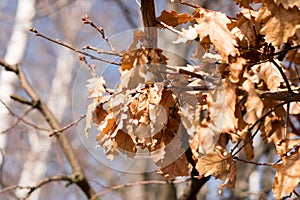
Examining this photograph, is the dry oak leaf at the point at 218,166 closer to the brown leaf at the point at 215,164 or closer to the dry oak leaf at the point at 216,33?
the brown leaf at the point at 215,164

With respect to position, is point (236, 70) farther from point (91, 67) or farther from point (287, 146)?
point (91, 67)

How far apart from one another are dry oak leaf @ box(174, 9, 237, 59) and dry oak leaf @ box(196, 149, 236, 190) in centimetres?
19

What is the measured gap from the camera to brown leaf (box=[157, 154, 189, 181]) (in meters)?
0.91

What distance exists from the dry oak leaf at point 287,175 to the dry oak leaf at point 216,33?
214 millimetres

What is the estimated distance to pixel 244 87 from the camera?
2.39 feet

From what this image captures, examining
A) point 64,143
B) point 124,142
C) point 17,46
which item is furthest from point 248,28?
point 17,46

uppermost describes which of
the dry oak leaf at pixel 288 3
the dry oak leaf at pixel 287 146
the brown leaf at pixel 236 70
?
the dry oak leaf at pixel 288 3

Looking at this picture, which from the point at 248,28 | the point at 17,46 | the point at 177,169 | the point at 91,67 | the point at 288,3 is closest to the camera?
the point at 288,3

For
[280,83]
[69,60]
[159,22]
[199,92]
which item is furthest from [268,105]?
[69,60]

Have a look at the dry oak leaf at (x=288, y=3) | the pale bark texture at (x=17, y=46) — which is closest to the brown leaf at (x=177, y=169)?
the dry oak leaf at (x=288, y=3)

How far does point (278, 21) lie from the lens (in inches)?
27.5

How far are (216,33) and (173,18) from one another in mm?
161

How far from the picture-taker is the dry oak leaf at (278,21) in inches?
27.3

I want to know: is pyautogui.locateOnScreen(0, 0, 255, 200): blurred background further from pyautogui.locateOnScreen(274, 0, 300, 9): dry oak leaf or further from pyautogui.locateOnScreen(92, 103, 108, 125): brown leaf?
pyautogui.locateOnScreen(274, 0, 300, 9): dry oak leaf
